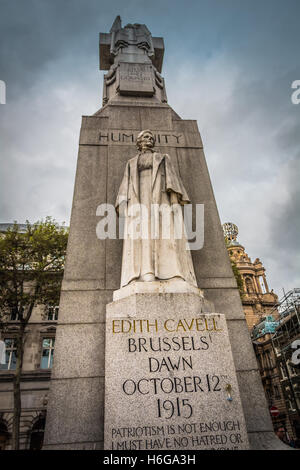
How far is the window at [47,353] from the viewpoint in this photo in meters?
27.0

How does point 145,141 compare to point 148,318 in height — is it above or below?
above

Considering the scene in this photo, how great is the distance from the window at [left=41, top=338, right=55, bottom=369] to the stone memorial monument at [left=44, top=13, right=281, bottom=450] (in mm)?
23939

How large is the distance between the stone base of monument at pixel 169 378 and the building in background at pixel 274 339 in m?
18.9

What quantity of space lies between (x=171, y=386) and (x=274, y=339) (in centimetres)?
2889

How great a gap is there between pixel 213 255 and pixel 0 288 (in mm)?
16393

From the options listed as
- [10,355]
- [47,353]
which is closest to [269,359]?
[47,353]

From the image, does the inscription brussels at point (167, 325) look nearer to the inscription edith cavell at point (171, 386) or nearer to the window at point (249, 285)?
the inscription edith cavell at point (171, 386)

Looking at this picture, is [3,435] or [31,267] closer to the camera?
[31,267]

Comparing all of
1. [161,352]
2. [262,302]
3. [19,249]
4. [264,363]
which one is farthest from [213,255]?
[262,302]

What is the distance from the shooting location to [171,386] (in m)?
4.13

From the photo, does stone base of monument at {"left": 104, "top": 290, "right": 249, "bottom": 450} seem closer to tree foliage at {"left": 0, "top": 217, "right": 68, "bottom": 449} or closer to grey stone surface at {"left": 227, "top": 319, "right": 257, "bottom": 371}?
grey stone surface at {"left": 227, "top": 319, "right": 257, "bottom": 371}

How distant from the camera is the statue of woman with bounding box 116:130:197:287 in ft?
17.5

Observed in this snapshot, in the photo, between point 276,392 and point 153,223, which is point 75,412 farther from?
point 276,392

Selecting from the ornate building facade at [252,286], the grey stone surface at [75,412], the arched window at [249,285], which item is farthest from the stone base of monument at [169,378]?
the arched window at [249,285]
